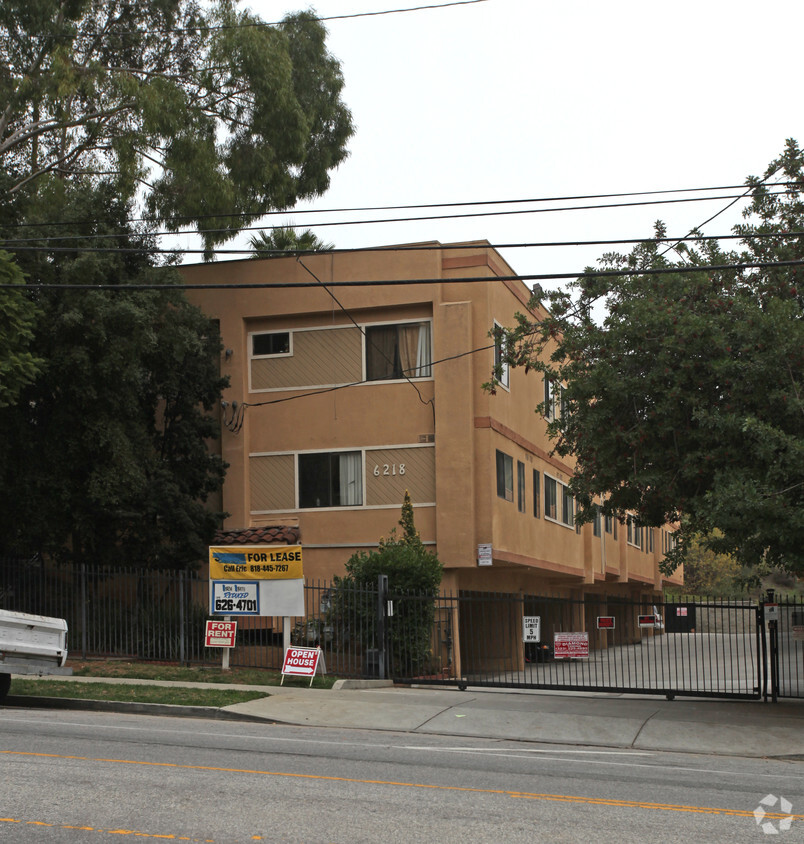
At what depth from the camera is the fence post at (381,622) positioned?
66.5 feet

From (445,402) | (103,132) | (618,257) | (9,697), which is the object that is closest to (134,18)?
(103,132)

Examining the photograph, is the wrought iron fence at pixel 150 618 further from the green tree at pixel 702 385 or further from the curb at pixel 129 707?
the green tree at pixel 702 385

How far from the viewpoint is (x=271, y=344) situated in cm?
2639

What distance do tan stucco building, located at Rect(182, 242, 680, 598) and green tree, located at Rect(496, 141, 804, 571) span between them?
6.24m

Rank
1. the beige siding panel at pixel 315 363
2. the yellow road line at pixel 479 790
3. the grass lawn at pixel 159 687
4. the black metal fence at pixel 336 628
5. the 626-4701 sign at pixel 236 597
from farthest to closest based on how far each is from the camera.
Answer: the beige siding panel at pixel 315 363, the 626-4701 sign at pixel 236 597, the black metal fence at pixel 336 628, the grass lawn at pixel 159 687, the yellow road line at pixel 479 790

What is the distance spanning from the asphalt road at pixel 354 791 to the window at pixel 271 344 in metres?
14.5

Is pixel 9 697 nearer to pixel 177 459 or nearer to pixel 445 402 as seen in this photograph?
pixel 177 459

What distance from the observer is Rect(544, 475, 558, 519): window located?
30.2 meters

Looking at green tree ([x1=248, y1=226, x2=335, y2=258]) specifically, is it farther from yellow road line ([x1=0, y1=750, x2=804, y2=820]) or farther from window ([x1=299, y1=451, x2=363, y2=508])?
→ yellow road line ([x1=0, y1=750, x2=804, y2=820])

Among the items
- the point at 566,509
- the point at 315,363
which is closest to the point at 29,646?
the point at 315,363

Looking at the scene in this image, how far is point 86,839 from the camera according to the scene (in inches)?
271

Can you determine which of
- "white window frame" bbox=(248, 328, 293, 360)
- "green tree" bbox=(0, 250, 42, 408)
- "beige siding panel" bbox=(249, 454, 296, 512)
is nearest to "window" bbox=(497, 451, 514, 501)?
"beige siding panel" bbox=(249, 454, 296, 512)

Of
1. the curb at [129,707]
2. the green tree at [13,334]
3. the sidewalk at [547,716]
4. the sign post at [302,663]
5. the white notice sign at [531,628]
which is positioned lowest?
the sidewalk at [547,716]

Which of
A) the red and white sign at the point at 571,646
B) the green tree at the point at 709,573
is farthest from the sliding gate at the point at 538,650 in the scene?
the green tree at the point at 709,573
